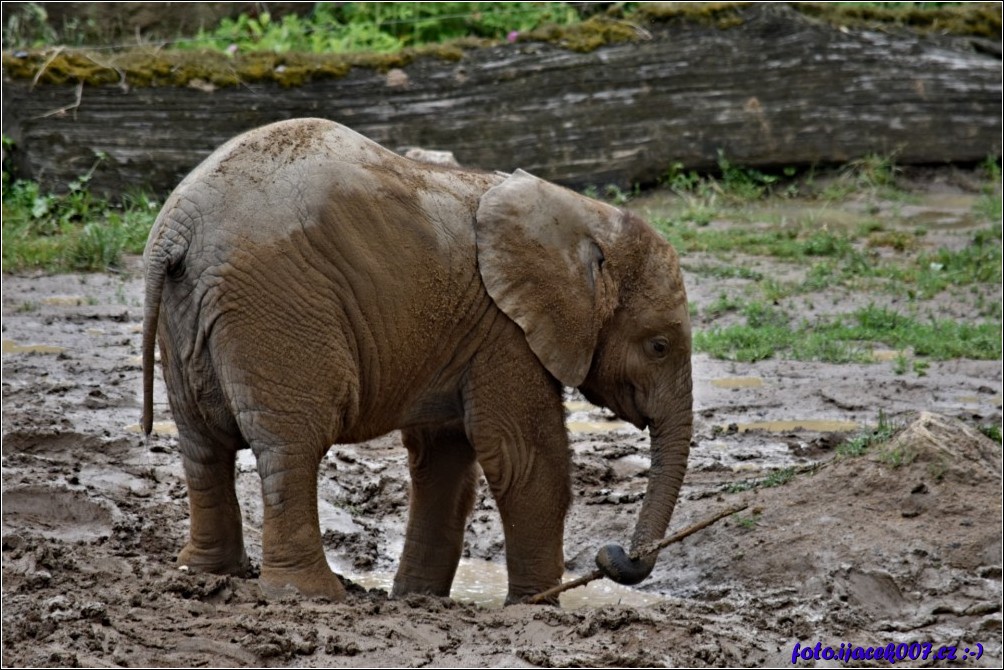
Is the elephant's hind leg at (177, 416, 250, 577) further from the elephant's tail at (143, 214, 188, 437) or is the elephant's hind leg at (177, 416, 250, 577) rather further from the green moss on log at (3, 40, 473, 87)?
the green moss on log at (3, 40, 473, 87)

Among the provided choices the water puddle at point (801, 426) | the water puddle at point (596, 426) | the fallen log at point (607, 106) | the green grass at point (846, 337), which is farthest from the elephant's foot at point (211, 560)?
the fallen log at point (607, 106)

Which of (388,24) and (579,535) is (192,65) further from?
(579,535)

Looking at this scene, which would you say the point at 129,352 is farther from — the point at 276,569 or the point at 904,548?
the point at 904,548

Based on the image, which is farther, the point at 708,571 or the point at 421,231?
the point at 708,571

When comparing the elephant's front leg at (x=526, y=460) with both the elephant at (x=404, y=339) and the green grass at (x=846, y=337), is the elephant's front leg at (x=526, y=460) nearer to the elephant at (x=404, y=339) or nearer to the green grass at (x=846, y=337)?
the elephant at (x=404, y=339)

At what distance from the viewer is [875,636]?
7207 mm

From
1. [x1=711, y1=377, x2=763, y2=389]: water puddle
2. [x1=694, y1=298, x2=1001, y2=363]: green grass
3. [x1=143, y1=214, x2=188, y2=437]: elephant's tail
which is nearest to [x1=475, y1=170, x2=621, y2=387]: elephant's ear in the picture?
[x1=143, y1=214, x2=188, y2=437]: elephant's tail

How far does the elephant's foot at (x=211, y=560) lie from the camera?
6992 mm

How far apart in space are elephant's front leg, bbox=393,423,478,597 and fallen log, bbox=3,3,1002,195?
687 centimetres

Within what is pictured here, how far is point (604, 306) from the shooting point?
7246 millimetres

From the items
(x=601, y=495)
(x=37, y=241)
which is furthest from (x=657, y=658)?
(x=37, y=241)

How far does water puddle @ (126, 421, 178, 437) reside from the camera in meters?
9.19

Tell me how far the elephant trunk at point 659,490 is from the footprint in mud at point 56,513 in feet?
8.05

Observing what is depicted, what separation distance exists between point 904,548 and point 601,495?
6.14ft
